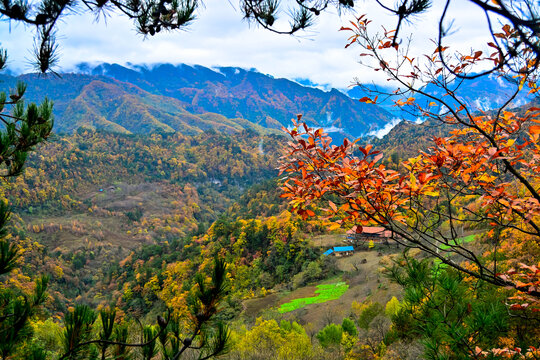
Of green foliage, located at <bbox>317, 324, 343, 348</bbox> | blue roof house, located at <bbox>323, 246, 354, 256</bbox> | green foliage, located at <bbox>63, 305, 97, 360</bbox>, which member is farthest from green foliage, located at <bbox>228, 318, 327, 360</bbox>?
blue roof house, located at <bbox>323, 246, 354, 256</bbox>

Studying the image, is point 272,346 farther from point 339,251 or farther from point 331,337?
point 339,251

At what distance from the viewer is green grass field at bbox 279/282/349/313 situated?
21.5 m

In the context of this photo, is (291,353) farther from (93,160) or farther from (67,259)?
(93,160)

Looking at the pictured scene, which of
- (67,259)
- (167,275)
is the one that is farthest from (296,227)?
(67,259)

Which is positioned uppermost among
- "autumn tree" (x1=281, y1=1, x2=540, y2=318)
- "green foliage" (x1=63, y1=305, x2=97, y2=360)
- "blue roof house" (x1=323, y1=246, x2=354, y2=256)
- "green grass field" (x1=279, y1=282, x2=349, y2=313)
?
"autumn tree" (x1=281, y1=1, x2=540, y2=318)

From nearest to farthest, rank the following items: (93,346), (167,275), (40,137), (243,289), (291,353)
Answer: (93,346), (40,137), (291,353), (243,289), (167,275)

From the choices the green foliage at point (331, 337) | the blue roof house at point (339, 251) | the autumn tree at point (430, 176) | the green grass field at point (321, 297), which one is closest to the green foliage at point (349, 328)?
the green foliage at point (331, 337)

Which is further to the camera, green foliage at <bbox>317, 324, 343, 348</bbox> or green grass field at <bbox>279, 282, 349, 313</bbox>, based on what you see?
green grass field at <bbox>279, 282, 349, 313</bbox>

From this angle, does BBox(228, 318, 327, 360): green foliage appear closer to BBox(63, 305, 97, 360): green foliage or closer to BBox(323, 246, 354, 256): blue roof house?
BBox(63, 305, 97, 360): green foliage

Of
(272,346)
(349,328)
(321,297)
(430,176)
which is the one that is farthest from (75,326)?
(321,297)

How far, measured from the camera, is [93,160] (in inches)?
4368

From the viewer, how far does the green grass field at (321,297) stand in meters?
21.5

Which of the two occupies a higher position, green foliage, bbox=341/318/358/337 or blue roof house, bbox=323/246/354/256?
green foliage, bbox=341/318/358/337

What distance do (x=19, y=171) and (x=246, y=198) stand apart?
234 ft
